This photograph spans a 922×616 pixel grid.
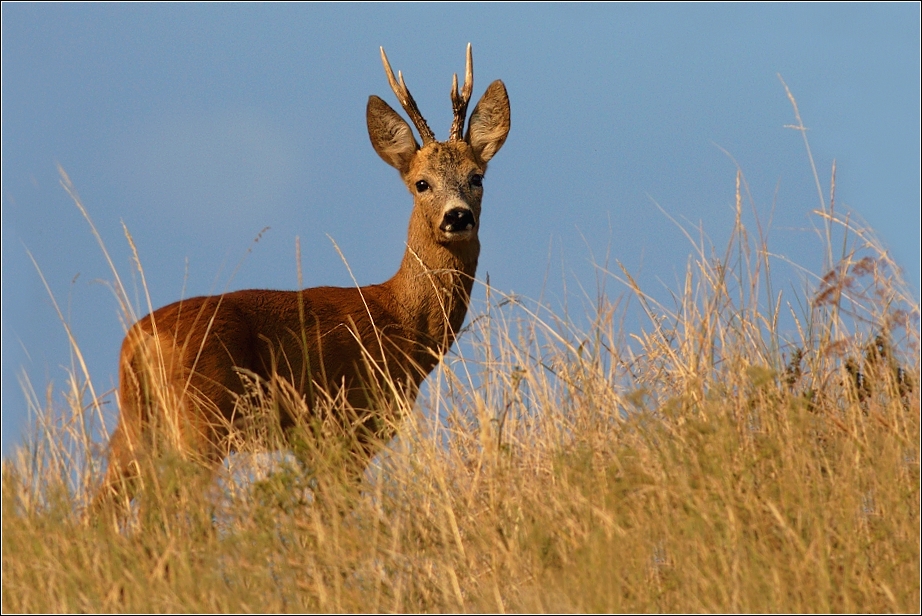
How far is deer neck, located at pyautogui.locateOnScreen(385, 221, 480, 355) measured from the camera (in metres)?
7.23

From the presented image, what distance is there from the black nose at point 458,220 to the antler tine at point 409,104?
2.72ft

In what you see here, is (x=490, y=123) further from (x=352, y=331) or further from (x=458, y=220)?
(x=352, y=331)

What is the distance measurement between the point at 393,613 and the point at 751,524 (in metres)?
1.19

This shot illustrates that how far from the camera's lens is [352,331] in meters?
6.90

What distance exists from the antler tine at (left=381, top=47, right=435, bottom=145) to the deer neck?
0.75 meters

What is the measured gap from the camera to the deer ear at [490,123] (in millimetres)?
7922

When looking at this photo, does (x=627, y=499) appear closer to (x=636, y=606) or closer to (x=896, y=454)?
(x=636, y=606)

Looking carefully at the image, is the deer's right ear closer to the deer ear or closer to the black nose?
the deer ear

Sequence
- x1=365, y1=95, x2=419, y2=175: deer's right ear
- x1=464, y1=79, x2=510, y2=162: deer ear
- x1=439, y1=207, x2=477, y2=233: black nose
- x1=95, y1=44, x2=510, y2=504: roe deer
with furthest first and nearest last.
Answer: x1=464, y1=79, x2=510, y2=162: deer ear → x1=365, y1=95, x2=419, y2=175: deer's right ear → x1=439, y1=207, x2=477, y2=233: black nose → x1=95, y1=44, x2=510, y2=504: roe deer

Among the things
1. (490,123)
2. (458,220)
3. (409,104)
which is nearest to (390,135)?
(409,104)

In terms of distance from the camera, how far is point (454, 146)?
7.77 metres

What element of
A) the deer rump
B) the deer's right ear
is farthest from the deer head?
the deer rump

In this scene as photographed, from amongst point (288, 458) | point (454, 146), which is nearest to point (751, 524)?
point (288, 458)

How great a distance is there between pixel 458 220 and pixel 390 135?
973 mm
